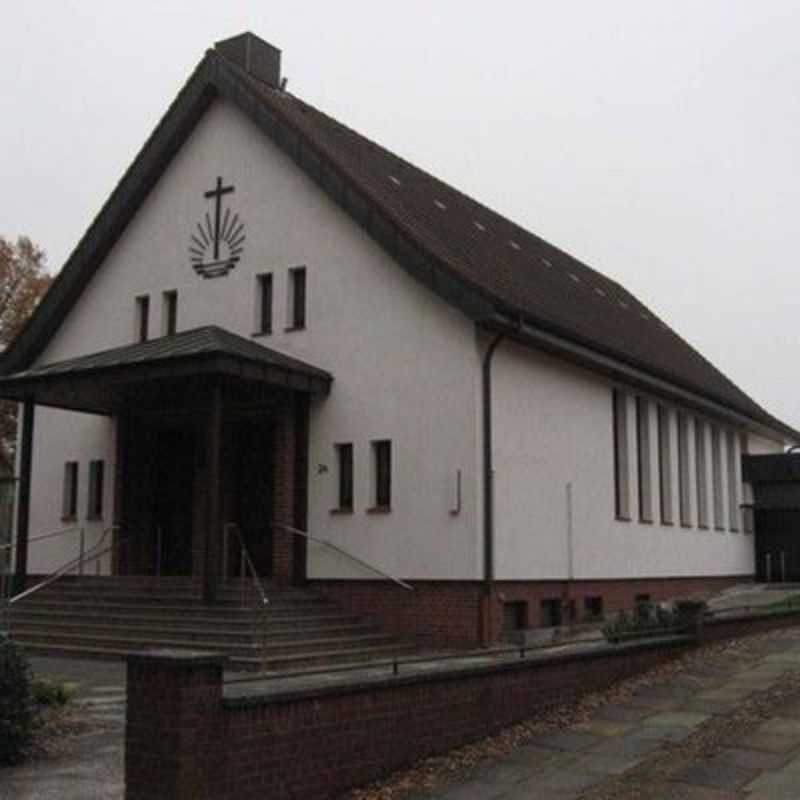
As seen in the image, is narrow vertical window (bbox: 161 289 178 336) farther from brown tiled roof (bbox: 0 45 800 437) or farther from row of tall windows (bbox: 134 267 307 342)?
brown tiled roof (bbox: 0 45 800 437)

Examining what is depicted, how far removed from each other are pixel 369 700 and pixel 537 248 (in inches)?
796

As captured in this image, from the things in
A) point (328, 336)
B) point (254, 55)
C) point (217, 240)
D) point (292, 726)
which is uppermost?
point (254, 55)

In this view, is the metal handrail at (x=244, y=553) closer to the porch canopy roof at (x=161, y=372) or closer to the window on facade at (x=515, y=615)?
the porch canopy roof at (x=161, y=372)

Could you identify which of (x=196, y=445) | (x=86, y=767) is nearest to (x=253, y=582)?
(x=196, y=445)

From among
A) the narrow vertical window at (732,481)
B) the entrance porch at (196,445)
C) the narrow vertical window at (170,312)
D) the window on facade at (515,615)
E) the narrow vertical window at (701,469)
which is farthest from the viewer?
the narrow vertical window at (732,481)

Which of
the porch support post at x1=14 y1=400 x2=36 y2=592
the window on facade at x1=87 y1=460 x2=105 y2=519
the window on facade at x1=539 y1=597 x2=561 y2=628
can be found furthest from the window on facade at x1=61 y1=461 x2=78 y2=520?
the window on facade at x1=539 y1=597 x2=561 y2=628

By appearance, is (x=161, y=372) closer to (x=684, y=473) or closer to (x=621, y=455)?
(x=621, y=455)

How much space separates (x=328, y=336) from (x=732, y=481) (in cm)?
1371

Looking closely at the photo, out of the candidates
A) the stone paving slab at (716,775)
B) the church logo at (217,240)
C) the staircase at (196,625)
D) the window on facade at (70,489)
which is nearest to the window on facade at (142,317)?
the church logo at (217,240)

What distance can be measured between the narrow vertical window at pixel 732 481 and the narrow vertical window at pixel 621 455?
6.98m

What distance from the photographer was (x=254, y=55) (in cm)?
2292

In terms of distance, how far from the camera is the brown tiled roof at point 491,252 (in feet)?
61.8

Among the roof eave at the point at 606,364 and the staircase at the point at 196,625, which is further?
the roof eave at the point at 606,364

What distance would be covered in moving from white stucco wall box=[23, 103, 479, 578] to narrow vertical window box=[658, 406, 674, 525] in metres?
7.90
